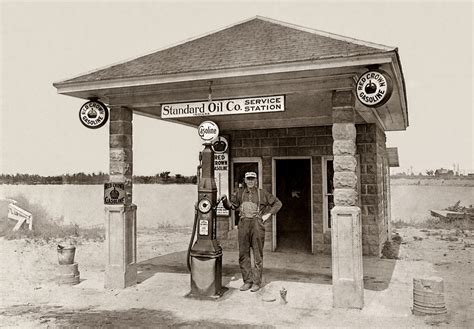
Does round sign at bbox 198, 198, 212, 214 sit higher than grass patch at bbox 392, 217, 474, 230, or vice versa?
round sign at bbox 198, 198, 212, 214

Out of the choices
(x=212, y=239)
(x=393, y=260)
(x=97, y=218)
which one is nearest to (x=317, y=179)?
(x=393, y=260)

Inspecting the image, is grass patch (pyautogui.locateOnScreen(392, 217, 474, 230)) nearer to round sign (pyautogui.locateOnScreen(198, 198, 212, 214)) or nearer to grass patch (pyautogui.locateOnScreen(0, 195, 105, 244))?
grass patch (pyautogui.locateOnScreen(0, 195, 105, 244))

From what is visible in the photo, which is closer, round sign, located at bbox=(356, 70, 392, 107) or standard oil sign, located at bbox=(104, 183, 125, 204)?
round sign, located at bbox=(356, 70, 392, 107)

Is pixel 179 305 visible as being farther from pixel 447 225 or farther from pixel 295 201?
pixel 447 225

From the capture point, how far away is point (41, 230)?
16.2 metres

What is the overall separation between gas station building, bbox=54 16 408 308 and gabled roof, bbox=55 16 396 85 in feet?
0.07

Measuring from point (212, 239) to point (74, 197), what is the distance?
78.7 ft

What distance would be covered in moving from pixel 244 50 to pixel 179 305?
4146 millimetres

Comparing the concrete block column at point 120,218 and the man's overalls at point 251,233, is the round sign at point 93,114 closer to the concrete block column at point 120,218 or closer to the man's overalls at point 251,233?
the concrete block column at point 120,218

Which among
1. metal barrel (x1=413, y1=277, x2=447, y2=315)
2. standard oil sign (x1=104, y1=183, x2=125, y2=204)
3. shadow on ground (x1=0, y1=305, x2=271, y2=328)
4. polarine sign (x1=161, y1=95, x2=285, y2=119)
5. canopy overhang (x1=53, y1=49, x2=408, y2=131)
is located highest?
canopy overhang (x1=53, y1=49, x2=408, y2=131)

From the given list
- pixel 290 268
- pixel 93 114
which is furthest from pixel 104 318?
pixel 290 268

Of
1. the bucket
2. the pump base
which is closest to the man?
the pump base

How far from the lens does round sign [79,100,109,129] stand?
25.5ft

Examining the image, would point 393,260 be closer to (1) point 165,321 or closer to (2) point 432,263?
(2) point 432,263
